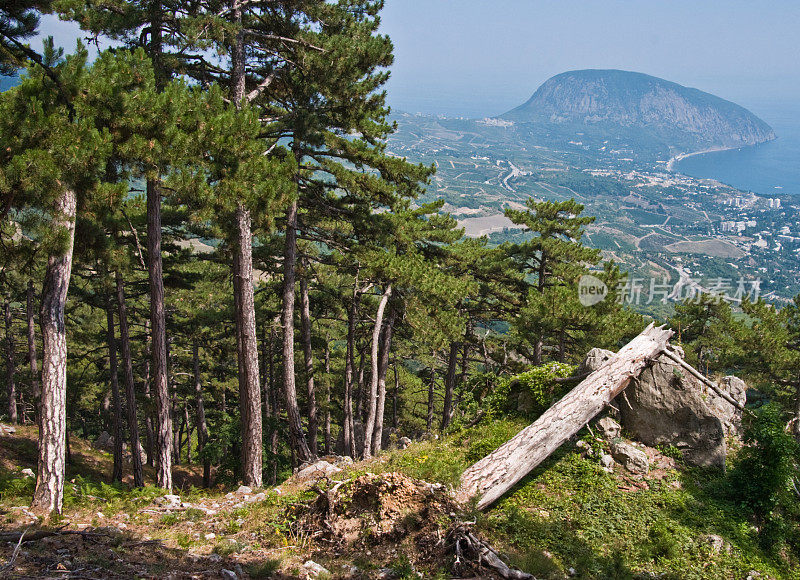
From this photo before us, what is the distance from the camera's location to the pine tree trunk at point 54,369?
5766 millimetres

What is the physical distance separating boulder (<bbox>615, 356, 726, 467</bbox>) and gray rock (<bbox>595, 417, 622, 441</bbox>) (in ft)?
0.81

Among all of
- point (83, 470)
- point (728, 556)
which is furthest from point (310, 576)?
point (83, 470)

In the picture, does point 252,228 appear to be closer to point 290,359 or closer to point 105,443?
point 290,359

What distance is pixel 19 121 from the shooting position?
499 cm

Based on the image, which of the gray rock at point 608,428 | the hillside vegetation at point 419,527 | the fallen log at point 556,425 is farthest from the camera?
the gray rock at point 608,428

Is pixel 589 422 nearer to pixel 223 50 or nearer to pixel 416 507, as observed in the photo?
pixel 416 507

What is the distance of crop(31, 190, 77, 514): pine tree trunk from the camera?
5766mm

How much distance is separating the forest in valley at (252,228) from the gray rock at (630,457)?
4.30 feet

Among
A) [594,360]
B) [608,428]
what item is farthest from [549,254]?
[608,428]

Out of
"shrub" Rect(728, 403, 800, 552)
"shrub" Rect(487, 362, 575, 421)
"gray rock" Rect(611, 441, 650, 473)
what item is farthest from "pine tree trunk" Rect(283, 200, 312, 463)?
"shrub" Rect(728, 403, 800, 552)

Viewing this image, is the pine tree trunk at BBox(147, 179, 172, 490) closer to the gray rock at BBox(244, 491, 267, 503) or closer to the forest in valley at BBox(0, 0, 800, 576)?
the forest in valley at BBox(0, 0, 800, 576)

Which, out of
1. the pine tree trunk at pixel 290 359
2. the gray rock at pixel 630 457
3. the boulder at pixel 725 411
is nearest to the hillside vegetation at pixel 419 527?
the gray rock at pixel 630 457

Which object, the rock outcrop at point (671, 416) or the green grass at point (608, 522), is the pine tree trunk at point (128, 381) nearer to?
the green grass at point (608, 522)

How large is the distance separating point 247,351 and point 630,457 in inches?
258
